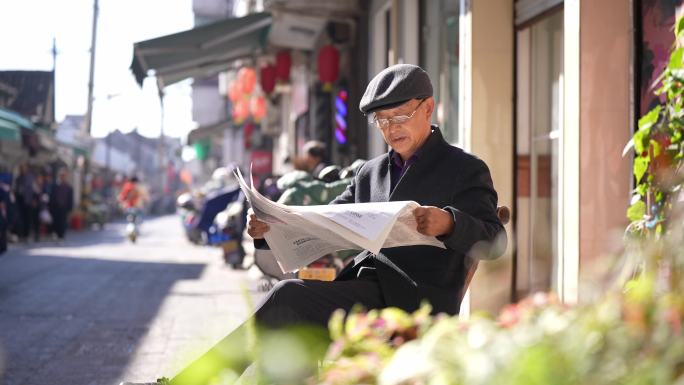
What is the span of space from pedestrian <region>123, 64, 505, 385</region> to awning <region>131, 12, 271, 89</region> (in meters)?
12.7

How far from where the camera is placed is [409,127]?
366 centimetres

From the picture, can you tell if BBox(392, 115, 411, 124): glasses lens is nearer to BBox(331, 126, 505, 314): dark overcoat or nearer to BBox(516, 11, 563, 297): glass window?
BBox(331, 126, 505, 314): dark overcoat

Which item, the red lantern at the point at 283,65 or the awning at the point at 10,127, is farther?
the awning at the point at 10,127

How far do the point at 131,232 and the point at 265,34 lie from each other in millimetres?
9209

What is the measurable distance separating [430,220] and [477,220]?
0.25 m

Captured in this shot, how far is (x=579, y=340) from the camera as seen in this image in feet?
4.23

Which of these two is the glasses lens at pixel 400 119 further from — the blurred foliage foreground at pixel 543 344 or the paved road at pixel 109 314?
the blurred foliage foreground at pixel 543 344

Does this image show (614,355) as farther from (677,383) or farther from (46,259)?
(46,259)

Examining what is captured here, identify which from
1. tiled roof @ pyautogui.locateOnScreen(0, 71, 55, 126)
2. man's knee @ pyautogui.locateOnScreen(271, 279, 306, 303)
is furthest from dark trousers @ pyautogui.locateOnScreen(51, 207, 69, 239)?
man's knee @ pyautogui.locateOnScreen(271, 279, 306, 303)

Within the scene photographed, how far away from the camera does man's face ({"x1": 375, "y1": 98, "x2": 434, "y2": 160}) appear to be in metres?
3.62

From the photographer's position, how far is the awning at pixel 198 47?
16.4 m

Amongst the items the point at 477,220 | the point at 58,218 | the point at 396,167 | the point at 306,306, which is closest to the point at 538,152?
the point at 396,167

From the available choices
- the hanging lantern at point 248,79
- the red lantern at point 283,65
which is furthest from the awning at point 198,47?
the hanging lantern at point 248,79

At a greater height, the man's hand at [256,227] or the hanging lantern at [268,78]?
the hanging lantern at [268,78]
